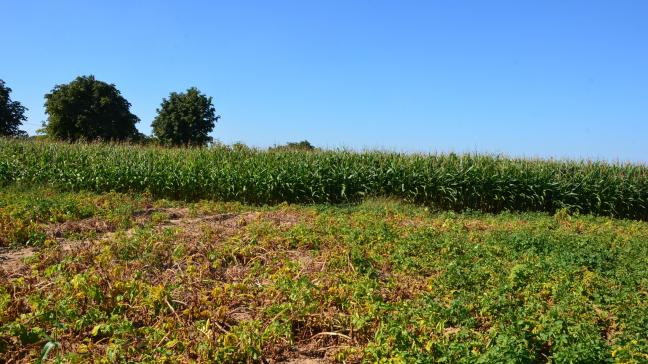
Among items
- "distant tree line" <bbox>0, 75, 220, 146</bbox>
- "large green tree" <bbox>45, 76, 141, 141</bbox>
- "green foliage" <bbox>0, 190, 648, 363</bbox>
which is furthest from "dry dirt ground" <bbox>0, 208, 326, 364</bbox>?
"large green tree" <bbox>45, 76, 141, 141</bbox>

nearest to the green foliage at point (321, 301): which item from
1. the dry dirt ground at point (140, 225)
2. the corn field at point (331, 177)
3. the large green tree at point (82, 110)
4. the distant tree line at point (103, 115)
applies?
the dry dirt ground at point (140, 225)

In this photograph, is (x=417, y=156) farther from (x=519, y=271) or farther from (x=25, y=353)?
(x=25, y=353)

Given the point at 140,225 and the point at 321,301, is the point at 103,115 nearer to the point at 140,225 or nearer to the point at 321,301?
the point at 140,225

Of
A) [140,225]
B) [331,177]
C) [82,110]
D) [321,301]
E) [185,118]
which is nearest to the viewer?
[321,301]

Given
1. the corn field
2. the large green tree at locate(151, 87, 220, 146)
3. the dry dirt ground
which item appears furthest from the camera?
the large green tree at locate(151, 87, 220, 146)

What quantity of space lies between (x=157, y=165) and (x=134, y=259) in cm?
979

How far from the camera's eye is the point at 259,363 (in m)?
3.47

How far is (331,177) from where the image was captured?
14.5m

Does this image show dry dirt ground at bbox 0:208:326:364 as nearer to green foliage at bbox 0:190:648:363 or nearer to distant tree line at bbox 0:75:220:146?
green foliage at bbox 0:190:648:363

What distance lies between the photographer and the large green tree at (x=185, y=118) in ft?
135

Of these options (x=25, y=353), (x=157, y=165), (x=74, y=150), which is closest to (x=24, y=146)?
(x=74, y=150)

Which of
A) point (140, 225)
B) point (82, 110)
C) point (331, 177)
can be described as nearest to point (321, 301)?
point (140, 225)

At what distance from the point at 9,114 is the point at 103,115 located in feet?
27.1

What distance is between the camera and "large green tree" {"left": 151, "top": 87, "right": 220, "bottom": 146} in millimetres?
41062
